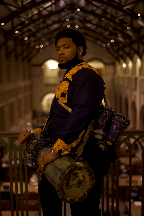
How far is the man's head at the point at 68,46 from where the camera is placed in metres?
1.49

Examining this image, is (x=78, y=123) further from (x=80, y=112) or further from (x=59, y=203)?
(x=59, y=203)

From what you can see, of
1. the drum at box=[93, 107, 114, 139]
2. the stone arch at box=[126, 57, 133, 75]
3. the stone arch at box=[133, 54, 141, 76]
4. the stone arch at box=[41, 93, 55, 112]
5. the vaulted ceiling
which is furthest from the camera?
the stone arch at box=[41, 93, 55, 112]

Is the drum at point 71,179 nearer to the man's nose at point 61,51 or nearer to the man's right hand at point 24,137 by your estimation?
the man's right hand at point 24,137

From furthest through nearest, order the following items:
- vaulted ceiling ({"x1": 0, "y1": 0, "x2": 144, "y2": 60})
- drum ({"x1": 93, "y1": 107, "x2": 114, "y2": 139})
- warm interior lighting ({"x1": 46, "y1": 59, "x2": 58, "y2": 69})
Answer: warm interior lighting ({"x1": 46, "y1": 59, "x2": 58, "y2": 69}) → vaulted ceiling ({"x1": 0, "y1": 0, "x2": 144, "y2": 60}) → drum ({"x1": 93, "y1": 107, "x2": 114, "y2": 139})

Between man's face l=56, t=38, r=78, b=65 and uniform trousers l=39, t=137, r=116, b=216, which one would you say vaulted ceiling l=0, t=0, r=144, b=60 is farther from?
uniform trousers l=39, t=137, r=116, b=216

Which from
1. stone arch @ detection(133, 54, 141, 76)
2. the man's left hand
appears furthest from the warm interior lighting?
the man's left hand

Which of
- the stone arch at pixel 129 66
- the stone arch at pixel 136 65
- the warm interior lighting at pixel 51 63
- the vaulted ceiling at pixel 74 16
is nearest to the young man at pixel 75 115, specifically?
the vaulted ceiling at pixel 74 16

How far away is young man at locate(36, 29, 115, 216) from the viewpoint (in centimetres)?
130

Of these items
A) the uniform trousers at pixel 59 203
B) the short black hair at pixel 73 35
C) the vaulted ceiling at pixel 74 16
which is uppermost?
the vaulted ceiling at pixel 74 16

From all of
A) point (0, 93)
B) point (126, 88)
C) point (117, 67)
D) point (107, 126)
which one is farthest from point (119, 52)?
point (107, 126)

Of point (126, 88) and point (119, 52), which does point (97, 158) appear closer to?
point (126, 88)

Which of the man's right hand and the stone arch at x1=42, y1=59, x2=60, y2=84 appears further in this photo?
the stone arch at x1=42, y1=59, x2=60, y2=84

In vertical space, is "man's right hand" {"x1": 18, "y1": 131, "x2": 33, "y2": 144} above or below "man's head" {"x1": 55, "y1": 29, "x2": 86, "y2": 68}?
below

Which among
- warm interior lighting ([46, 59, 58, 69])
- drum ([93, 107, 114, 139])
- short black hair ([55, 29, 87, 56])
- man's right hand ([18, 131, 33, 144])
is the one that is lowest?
man's right hand ([18, 131, 33, 144])
